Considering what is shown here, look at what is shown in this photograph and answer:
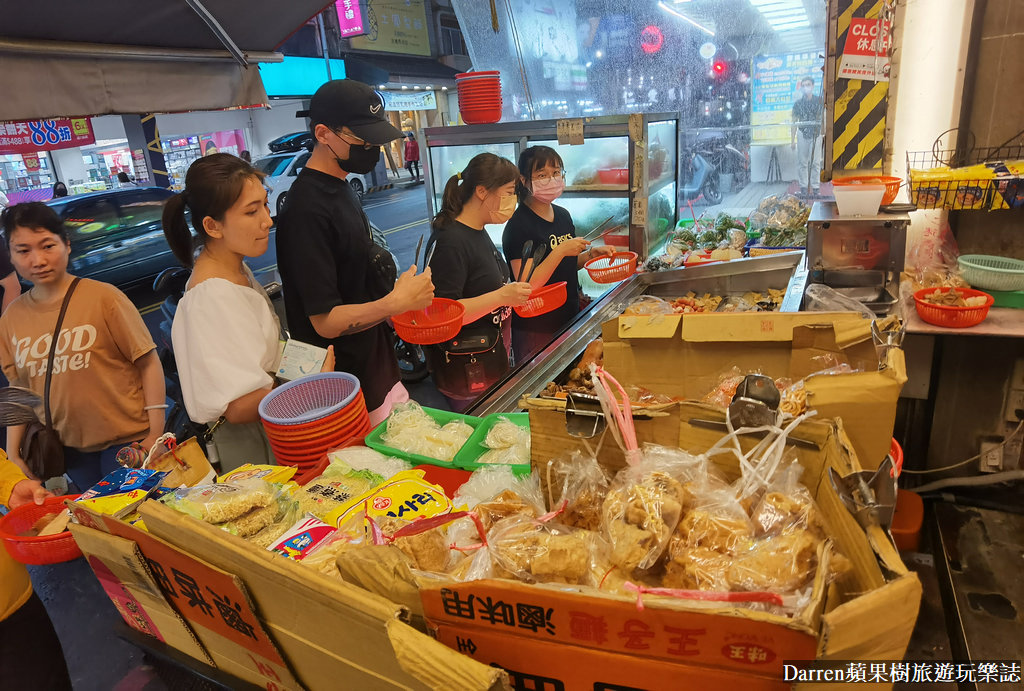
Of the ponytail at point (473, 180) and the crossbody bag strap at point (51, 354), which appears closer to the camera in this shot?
the crossbody bag strap at point (51, 354)

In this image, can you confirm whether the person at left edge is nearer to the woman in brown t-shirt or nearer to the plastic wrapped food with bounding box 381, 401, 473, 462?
the woman in brown t-shirt

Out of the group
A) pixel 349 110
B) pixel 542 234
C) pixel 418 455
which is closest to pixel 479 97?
pixel 542 234

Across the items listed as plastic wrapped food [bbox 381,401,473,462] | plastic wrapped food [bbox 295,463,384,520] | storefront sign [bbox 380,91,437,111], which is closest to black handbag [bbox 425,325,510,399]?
plastic wrapped food [bbox 381,401,473,462]

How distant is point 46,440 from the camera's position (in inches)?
104

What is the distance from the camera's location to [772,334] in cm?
163

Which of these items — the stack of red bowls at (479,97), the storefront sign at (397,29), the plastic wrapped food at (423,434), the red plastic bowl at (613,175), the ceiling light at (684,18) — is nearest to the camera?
the plastic wrapped food at (423,434)

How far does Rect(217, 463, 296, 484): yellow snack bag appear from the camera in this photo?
1.57 m

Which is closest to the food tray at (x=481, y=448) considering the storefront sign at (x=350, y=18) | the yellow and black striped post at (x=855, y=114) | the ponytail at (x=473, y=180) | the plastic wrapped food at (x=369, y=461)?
the plastic wrapped food at (x=369, y=461)

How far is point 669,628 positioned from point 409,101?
65.7 feet

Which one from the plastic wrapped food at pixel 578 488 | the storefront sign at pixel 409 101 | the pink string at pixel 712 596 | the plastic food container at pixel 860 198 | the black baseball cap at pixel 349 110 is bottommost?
the plastic wrapped food at pixel 578 488

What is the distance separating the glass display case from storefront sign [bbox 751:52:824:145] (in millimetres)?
923

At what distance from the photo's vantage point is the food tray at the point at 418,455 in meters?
1.77

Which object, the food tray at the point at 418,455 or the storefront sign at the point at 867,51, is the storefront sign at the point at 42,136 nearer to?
the food tray at the point at 418,455

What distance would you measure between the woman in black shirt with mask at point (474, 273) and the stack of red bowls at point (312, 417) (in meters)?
1.04
